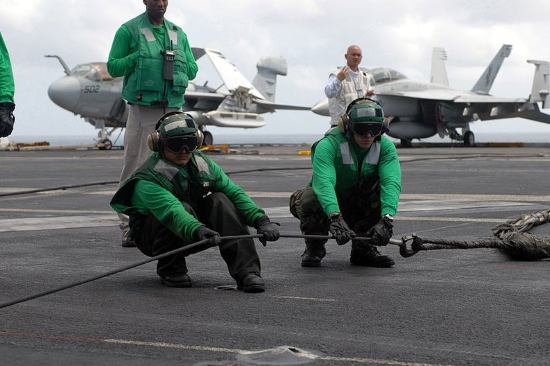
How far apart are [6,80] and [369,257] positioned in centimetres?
312

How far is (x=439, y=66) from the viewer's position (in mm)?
51344

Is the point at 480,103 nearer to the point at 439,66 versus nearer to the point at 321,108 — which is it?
the point at 321,108

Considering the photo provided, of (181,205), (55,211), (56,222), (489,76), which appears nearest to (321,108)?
(489,76)

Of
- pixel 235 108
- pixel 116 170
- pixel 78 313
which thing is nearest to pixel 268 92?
pixel 235 108

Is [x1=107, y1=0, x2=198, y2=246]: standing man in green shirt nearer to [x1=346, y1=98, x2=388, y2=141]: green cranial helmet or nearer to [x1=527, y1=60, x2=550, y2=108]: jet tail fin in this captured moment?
[x1=346, y1=98, x2=388, y2=141]: green cranial helmet

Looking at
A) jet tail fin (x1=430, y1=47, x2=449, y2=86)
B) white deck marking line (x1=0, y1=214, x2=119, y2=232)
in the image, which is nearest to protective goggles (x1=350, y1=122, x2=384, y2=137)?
white deck marking line (x1=0, y1=214, x2=119, y2=232)

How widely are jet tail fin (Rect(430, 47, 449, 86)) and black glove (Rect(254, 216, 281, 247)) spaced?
46.6 meters

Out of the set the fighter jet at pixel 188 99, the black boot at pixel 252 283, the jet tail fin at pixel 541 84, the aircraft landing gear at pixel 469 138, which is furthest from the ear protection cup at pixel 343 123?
the jet tail fin at pixel 541 84

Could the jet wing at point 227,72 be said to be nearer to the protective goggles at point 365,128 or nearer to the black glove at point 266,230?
the protective goggles at point 365,128

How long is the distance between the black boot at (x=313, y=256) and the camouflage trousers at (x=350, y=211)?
0.02 metres

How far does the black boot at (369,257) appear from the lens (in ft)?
22.1

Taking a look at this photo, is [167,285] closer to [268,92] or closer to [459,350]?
[459,350]

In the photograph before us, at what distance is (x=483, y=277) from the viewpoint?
6062 mm

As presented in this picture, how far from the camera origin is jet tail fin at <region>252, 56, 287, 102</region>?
54531mm
